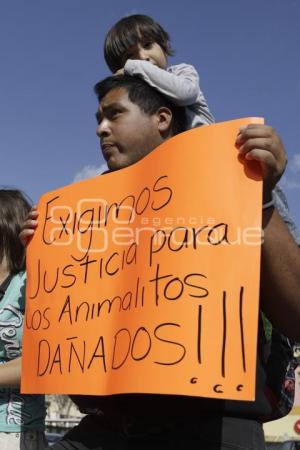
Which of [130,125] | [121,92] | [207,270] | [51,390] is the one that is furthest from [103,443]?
[121,92]

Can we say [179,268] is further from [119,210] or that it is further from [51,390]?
[51,390]

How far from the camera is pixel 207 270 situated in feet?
5.00

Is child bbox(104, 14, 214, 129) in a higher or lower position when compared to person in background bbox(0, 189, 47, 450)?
higher

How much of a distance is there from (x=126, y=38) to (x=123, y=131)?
5.50 ft

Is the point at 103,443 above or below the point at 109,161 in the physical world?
below

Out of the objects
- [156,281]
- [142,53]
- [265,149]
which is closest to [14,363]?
[156,281]

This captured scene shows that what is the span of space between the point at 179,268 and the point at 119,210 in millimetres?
346

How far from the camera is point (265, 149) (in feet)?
4.99

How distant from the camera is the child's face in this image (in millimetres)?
3514

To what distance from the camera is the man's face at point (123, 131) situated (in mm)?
2047

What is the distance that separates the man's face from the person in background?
958 mm

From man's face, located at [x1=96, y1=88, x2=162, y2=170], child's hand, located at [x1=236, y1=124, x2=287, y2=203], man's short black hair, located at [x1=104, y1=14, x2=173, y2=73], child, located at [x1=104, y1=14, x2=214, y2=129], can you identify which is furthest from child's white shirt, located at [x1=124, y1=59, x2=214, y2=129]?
man's short black hair, located at [x1=104, y1=14, x2=173, y2=73]

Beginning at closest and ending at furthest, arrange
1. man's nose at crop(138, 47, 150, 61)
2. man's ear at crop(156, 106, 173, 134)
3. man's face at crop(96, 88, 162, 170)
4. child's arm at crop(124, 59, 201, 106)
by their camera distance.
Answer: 1. man's face at crop(96, 88, 162, 170)
2. man's ear at crop(156, 106, 173, 134)
3. child's arm at crop(124, 59, 201, 106)
4. man's nose at crop(138, 47, 150, 61)

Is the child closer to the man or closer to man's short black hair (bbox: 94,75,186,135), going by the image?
man's short black hair (bbox: 94,75,186,135)
